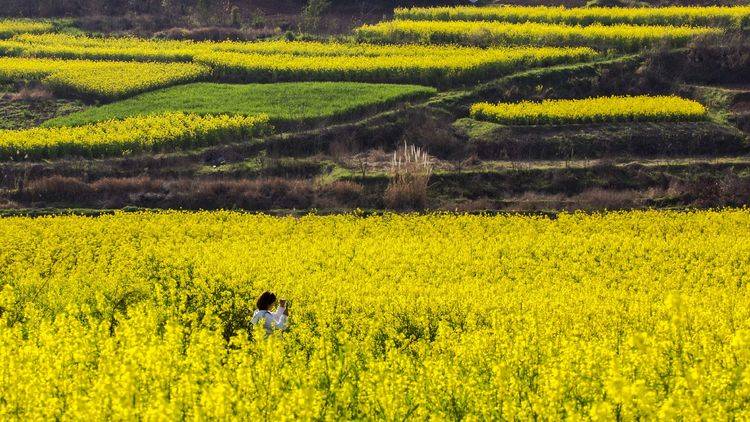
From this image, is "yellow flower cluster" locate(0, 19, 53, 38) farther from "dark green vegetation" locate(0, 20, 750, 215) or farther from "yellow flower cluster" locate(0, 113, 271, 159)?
"yellow flower cluster" locate(0, 113, 271, 159)

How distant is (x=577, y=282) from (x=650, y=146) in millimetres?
16410

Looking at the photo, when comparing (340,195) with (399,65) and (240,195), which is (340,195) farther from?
(399,65)

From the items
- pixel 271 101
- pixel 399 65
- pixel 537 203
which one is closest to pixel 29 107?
pixel 271 101

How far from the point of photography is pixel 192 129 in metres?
40.3

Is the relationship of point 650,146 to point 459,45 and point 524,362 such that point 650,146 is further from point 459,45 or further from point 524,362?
point 524,362

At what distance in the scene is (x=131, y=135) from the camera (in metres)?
39.4

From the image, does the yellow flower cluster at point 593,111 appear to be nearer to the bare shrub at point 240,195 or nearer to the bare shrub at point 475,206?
the bare shrub at point 475,206

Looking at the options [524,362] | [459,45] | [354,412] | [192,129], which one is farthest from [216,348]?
[459,45]

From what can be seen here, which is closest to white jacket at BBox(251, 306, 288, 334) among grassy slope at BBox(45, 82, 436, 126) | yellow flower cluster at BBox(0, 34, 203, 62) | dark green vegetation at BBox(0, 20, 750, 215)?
dark green vegetation at BBox(0, 20, 750, 215)

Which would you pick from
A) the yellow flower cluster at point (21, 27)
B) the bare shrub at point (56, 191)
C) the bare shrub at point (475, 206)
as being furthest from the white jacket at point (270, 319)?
the yellow flower cluster at point (21, 27)

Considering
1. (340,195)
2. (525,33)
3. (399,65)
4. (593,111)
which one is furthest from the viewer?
(525,33)

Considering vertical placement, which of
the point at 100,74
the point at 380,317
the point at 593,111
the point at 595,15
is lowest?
the point at 380,317

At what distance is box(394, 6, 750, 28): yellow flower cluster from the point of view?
5534 cm

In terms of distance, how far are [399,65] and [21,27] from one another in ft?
90.9
